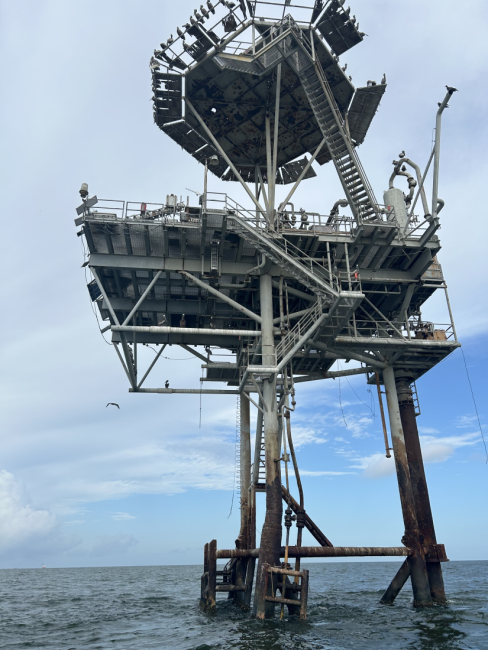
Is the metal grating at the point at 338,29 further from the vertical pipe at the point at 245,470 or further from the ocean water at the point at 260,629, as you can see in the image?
the ocean water at the point at 260,629

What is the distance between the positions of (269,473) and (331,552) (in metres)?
4.40

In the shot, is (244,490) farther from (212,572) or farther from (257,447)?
(212,572)

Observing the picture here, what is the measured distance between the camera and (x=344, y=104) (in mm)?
27359

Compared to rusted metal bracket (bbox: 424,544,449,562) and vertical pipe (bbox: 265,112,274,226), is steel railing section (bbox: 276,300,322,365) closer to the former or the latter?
vertical pipe (bbox: 265,112,274,226)

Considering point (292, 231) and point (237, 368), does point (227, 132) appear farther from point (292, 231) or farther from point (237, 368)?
point (237, 368)

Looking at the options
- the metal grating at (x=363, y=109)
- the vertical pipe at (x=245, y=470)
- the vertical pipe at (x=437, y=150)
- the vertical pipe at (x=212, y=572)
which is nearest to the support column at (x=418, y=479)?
the vertical pipe at (x=245, y=470)

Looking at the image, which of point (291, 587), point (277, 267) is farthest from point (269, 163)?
point (291, 587)

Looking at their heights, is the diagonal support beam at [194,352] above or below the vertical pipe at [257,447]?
above

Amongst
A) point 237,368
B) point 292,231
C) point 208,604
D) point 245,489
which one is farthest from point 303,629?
point 292,231

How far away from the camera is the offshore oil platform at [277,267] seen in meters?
21.7

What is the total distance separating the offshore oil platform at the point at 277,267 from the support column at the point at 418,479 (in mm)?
68

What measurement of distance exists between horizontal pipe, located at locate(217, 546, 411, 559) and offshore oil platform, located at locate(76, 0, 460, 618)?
63 millimetres

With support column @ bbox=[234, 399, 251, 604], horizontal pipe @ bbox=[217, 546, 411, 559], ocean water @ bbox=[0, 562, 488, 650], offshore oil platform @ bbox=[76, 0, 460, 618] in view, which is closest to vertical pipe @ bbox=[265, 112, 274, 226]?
offshore oil platform @ bbox=[76, 0, 460, 618]

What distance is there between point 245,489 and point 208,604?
19.7 feet
